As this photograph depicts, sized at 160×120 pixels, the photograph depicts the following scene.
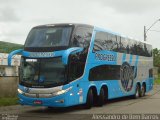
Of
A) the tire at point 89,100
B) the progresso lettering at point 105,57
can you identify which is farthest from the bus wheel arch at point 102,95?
the progresso lettering at point 105,57

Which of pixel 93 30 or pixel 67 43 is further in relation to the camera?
pixel 93 30

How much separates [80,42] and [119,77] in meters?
5.70

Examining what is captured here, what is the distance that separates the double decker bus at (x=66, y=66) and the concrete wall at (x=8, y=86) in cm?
590

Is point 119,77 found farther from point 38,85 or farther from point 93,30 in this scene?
point 38,85

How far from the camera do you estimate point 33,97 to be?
17188mm

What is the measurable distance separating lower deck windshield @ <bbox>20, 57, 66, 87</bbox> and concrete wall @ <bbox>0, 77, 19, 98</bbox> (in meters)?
6.50

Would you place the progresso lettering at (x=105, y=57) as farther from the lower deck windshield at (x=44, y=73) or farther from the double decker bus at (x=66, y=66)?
the lower deck windshield at (x=44, y=73)

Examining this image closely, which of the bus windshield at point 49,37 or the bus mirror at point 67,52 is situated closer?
the bus mirror at point 67,52

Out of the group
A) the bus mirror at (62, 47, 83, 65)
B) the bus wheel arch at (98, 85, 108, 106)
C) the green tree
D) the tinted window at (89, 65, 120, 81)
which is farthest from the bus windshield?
the green tree

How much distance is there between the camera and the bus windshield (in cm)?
1758

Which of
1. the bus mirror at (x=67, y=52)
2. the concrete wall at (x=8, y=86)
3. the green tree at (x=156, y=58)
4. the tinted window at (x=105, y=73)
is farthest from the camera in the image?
the green tree at (x=156, y=58)

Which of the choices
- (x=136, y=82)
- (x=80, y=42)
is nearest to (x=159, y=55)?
(x=136, y=82)

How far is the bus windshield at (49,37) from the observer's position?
17.6m

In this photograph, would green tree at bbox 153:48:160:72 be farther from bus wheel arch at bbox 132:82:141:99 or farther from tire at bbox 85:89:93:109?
tire at bbox 85:89:93:109
